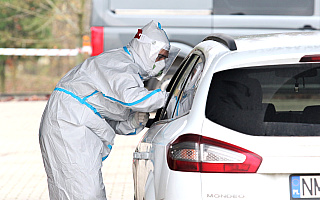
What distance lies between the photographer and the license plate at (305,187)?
3.50 m

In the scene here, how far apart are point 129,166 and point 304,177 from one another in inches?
227

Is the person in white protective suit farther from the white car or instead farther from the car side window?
the white car

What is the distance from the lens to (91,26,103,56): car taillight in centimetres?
1191

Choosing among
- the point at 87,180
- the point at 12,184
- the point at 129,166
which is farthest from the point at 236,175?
the point at 129,166

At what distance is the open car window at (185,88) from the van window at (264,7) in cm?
710

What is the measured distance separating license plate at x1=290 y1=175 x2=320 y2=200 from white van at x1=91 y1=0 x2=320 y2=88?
8.60 metres

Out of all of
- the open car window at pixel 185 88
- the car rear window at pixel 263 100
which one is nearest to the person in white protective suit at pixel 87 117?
the open car window at pixel 185 88

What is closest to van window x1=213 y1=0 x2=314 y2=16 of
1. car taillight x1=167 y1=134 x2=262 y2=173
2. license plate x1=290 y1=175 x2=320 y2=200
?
car taillight x1=167 y1=134 x2=262 y2=173

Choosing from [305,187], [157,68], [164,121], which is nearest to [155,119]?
[157,68]

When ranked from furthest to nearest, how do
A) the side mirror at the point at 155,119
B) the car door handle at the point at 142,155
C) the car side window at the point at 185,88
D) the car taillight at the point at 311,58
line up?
1. the side mirror at the point at 155,119
2. the car door handle at the point at 142,155
3. the car side window at the point at 185,88
4. the car taillight at the point at 311,58

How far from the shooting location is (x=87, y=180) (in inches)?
204

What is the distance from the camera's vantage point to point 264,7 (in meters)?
12.2

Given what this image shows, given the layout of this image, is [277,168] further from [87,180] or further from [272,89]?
[87,180]

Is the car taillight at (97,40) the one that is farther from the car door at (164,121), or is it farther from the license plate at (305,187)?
the license plate at (305,187)
